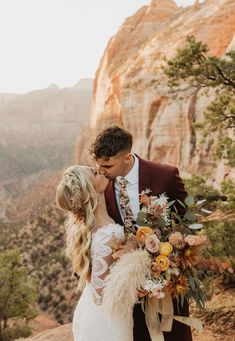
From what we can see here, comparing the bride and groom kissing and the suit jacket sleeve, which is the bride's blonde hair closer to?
the bride and groom kissing

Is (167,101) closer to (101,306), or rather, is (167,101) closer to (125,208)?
(125,208)

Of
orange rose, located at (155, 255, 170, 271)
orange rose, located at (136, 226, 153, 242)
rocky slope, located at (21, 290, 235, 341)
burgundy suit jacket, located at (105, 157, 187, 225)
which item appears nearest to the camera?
orange rose, located at (155, 255, 170, 271)

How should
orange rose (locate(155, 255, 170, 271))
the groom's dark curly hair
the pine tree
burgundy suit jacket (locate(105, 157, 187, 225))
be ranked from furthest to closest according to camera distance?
the pine tree → burgundy suit jacket (locate(105, 157, 187, 225)) → the groom's dark curly hair → orange rose (locate(155, 255, 170, 271))

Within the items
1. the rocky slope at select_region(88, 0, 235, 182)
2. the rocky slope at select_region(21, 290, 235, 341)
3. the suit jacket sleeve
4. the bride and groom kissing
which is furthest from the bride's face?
the rocky slope at select_region(88, 0, 235, 182)

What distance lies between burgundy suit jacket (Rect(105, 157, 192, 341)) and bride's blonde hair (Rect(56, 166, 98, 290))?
38 centimetres

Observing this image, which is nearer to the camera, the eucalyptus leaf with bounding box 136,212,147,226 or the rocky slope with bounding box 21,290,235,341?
the eucalyptus leaf with bounding box 136,212,147,226

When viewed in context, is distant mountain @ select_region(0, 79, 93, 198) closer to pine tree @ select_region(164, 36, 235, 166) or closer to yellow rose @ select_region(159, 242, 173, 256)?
pine tree @ select_region(164, 36, 235, 166)

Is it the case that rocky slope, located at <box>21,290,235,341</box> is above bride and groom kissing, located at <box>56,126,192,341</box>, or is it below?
below

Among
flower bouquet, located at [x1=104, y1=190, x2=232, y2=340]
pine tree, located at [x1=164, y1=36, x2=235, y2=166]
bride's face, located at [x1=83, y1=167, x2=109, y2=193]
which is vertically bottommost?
flower bouquet, located at [x1=104, y1=190, x2=232, y2=340]

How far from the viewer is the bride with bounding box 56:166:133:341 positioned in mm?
2812

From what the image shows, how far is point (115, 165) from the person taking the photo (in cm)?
323

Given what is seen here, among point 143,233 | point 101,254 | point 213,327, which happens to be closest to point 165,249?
point 143,233

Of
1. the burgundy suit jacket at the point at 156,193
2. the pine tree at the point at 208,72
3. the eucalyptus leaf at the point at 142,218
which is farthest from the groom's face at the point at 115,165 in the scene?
the pine tree at the point at 208,72

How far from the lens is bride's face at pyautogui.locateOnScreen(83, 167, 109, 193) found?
2.90 meters
